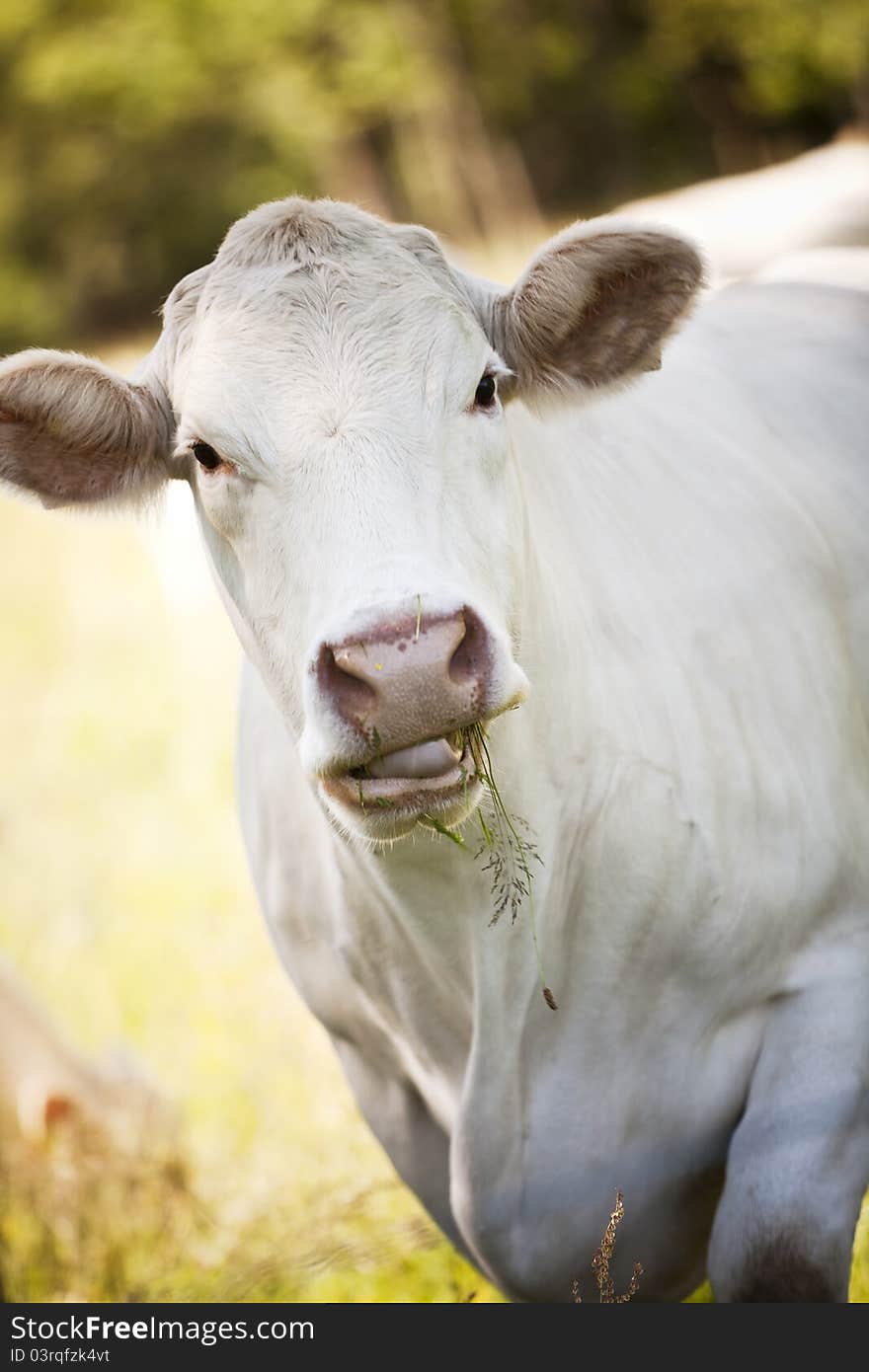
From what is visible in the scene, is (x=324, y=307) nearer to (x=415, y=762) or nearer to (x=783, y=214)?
(x=415, y=762)

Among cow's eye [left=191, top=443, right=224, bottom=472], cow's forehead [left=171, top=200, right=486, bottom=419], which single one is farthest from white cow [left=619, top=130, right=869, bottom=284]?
cow's eye [left=191, top=443, right=224, bottom=472]

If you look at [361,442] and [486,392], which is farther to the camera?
[486,392]

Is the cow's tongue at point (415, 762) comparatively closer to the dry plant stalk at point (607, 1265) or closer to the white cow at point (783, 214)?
the dry plant stalk at point (607, 1265)

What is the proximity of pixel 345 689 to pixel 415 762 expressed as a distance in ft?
0.52

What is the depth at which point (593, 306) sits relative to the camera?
274 centimetres

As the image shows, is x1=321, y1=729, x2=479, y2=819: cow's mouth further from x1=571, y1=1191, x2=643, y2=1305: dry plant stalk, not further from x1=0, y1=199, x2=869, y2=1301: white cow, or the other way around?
x1=571, y1=1191, x2=643, y2=1305: dry plant stalk

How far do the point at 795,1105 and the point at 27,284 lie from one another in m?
23.5

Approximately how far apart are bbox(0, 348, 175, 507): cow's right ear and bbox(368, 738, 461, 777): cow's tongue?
0.96 meters

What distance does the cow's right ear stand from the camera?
2609mm

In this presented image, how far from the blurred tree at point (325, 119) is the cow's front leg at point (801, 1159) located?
21021 millimetres

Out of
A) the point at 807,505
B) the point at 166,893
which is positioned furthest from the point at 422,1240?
the point at 166,893

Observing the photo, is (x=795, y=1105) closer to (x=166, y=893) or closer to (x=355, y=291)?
(x=355, y=291)

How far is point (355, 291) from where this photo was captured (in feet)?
8.24

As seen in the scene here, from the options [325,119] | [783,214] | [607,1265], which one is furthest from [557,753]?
[325,119]
